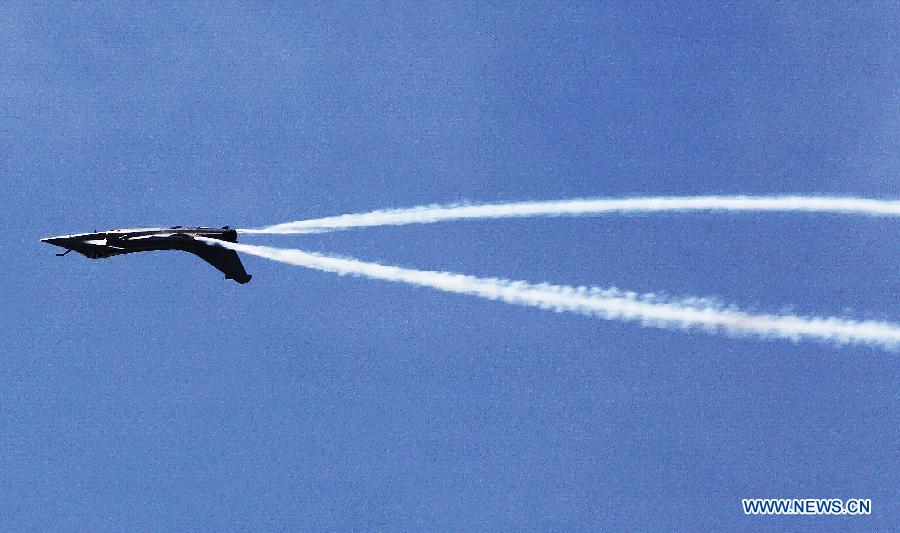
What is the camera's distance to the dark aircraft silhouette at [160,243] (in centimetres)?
7862

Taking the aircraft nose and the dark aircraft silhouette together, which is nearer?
the dark aircraft silhouette

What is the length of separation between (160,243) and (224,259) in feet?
16.7

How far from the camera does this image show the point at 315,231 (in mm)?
72938

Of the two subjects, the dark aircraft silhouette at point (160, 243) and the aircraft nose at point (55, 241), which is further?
the aircraft nose at point (55, 241)

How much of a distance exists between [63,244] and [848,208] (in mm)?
61242

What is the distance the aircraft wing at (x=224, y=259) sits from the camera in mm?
79312

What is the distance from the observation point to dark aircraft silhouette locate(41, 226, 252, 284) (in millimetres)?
78625

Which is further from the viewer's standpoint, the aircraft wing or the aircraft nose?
the aircraft nose

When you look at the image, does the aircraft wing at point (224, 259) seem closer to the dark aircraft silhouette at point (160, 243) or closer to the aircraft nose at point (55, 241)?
the dark aircraft silhouette at point (160, 243)

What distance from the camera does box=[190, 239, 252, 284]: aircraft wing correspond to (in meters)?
79.3

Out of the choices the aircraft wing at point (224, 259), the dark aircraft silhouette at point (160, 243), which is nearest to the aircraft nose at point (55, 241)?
the dark aircraft silhouette at point (160, 243)

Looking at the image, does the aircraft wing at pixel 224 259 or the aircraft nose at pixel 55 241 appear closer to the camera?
the aircraft wing at pixel 224 259

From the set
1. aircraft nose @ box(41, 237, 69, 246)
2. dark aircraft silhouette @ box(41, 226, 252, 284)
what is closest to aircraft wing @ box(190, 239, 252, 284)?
dark aircraft silhouette @ box(41, 226, 252, 284)

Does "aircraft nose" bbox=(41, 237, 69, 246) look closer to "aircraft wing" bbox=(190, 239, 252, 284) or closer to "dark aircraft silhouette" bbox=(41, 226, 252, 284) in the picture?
"dark aircraft silhouette" bbox=(41, 226, 252, 284)
